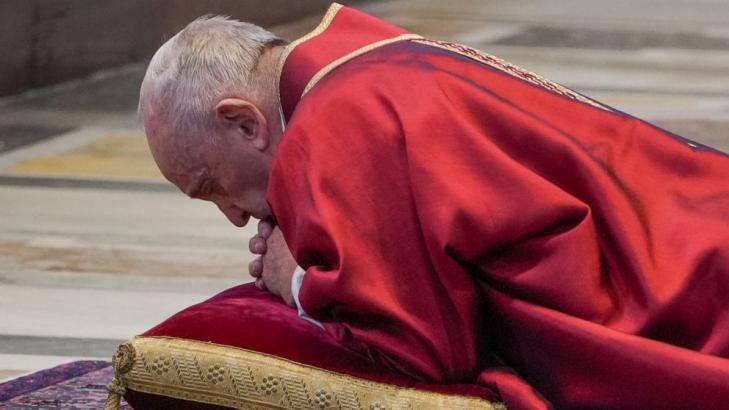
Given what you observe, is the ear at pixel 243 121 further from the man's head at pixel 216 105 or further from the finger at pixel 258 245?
the finger at pixel 258 245

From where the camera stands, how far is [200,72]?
2896 millimetres

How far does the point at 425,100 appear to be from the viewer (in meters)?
2.72

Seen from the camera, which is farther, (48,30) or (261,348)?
(48,30)

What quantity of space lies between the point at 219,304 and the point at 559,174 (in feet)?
2.31

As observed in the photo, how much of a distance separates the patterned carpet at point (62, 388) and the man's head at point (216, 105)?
2.16ft

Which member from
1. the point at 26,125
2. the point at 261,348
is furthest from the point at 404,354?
the point at 26,125

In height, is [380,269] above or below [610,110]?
below

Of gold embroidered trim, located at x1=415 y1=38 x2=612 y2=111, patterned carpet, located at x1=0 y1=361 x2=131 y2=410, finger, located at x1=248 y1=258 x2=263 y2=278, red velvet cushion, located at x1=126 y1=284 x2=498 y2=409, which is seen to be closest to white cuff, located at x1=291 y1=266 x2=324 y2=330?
red velvet cushion, located at x1=126 y1=284 x2=498 y2=409

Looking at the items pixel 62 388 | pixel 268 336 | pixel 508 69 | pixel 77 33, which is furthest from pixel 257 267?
pixel 77 33

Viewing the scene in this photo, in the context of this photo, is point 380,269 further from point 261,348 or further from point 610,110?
point 610,110

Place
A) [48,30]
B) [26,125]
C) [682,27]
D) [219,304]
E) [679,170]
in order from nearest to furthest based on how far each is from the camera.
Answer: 1. [679,170]
2. [219,304]
3. [26,125]
4. [48,30]
5. [682,27]

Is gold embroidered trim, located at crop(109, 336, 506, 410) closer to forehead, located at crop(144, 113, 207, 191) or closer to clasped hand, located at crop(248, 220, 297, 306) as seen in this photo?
clasped hand, located at crop(248, 220, 297, 306)

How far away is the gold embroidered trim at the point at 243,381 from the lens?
2791mm

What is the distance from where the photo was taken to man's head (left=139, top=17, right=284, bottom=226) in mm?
2893
